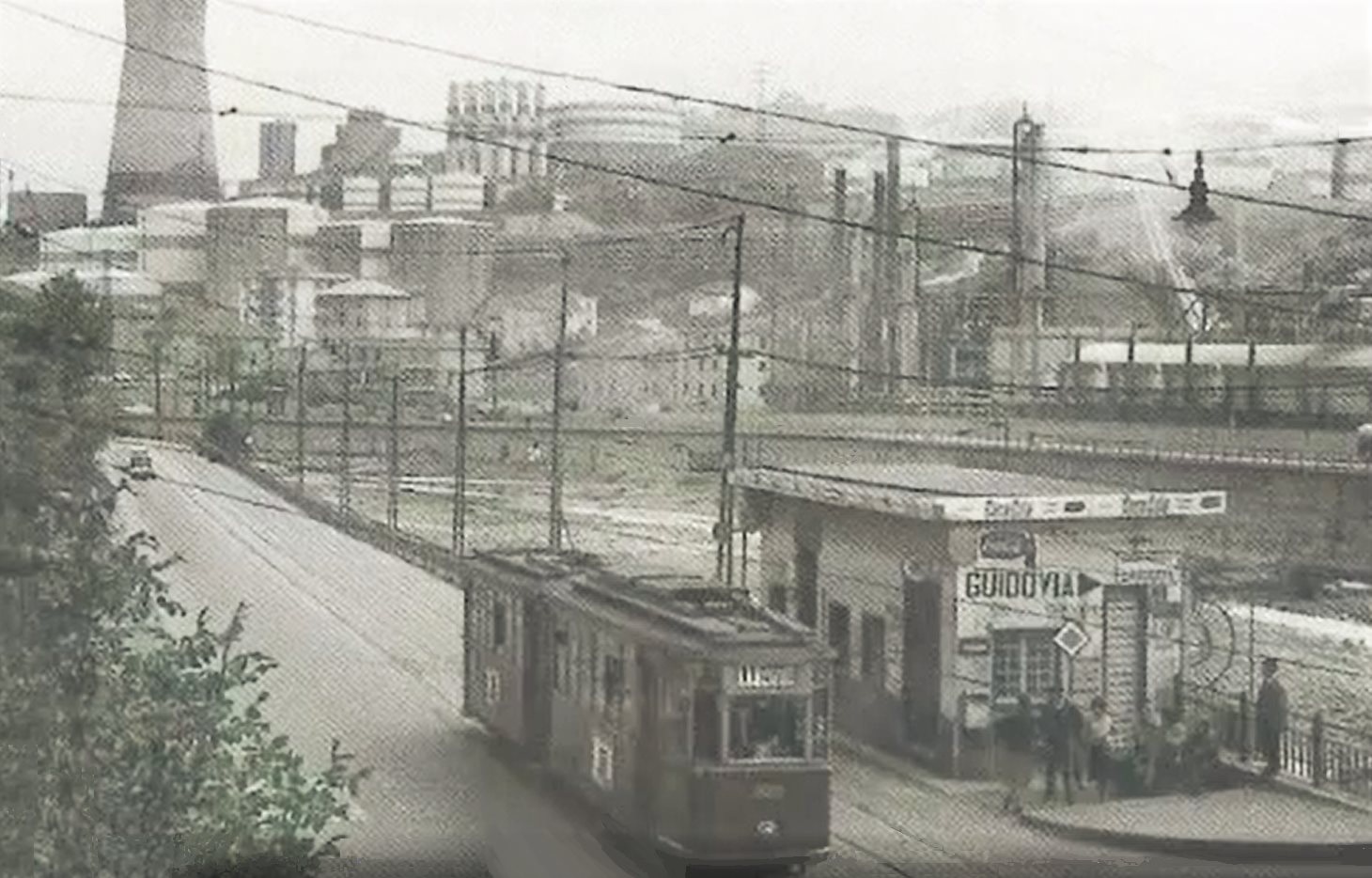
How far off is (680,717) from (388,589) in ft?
1.75

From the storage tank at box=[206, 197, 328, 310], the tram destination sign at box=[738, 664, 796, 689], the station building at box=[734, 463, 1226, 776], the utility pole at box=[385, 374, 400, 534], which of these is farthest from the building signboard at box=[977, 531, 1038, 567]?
the storage tank at box=[206, 197, 328, 310]

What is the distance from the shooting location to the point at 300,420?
356 centimetres

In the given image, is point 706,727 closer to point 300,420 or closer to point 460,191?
point 300,420

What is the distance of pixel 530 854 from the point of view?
11.9 feet

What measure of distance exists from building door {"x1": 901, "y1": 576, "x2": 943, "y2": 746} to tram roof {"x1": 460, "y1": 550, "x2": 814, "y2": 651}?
19 centimetres

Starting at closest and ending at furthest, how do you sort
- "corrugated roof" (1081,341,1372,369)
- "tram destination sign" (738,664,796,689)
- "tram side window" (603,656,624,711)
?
"tram destination sign" (738,664,796,689) → "tram side window" (603,656,624,711) → "corrugated roof" (1081,341,1372,369)

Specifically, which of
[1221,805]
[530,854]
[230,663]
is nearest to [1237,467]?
[1221,805]

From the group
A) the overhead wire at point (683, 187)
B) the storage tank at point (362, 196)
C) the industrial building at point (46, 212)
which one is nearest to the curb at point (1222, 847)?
the overhead wire at point (683, 187)

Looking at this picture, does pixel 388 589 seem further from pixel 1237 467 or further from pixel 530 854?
pixel 1237 467

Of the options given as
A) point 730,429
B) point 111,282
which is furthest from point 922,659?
point 111,282

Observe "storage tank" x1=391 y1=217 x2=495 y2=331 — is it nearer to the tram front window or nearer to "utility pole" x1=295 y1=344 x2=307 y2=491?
"utility pole" x1=295 y1=344 x2=307 y2=491

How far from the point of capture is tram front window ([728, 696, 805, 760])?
3445 millimetres

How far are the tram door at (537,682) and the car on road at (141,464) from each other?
642 mm

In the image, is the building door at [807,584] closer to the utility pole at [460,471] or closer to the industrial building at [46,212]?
the utility pole at [460,471]
